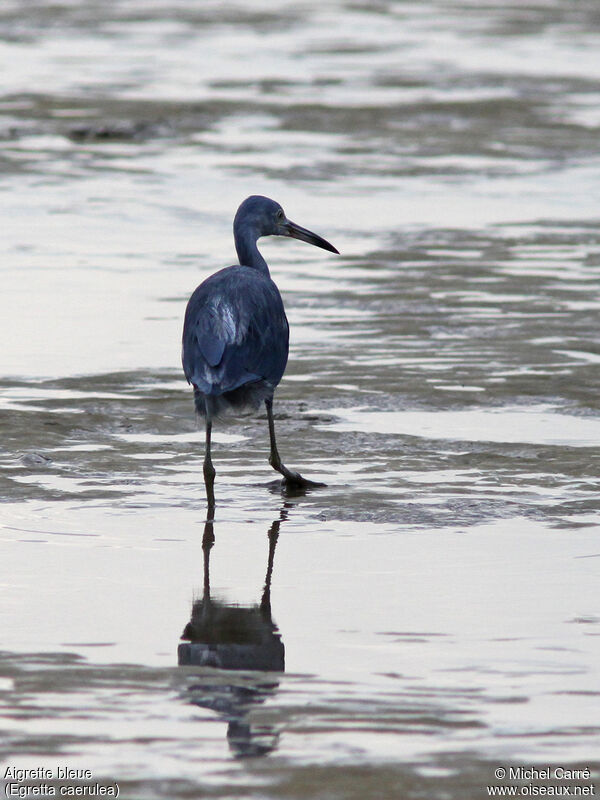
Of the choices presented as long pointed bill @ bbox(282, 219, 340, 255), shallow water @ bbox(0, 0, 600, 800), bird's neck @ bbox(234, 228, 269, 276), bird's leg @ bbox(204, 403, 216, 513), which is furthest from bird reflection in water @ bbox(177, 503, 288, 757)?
long pointed bill @ bbox(282, 219, 340, 255)

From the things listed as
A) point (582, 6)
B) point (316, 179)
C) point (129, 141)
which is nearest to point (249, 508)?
point (316, 179)

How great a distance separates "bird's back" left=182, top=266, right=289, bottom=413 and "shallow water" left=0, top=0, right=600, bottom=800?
0.47 metres

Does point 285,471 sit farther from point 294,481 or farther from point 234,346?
point 234,346

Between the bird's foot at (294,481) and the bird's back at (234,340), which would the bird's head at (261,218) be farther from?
the bird's foot at (294,481)

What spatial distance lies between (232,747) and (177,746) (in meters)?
0.15

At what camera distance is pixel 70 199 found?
1570 centimetres

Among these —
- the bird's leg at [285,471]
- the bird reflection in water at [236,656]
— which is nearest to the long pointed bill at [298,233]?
the bird's leg at [285,471]

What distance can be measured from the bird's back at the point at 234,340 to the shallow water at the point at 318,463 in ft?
1.54

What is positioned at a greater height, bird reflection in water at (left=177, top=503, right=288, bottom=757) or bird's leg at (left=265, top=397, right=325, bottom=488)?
bird reflection in water at (left=177, top=503, right=288, bottom=757)

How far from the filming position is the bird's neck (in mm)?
8766

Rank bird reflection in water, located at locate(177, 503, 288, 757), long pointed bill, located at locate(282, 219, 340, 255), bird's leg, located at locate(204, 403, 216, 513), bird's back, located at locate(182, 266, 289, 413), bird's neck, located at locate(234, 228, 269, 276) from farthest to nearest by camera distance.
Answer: long pointed bill, located at locate(282, 219, 340, 255) < bird's neck, located at locate(234, 228, 269, 276) < bird's back, located at locate(182, 266, 289, 413) < bird's leg, located at locate(204, 403, 216, 513) < bird reflection in water, located at locate(177, 503, 288, 757)

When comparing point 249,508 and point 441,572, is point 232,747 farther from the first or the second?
point 249,508

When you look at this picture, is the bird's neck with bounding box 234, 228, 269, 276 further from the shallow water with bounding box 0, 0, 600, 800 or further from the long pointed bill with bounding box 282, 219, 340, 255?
the shallow water with bounding box 0, 0, 600, 800

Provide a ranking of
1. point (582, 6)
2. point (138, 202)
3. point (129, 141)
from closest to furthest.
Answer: point (138, 202) < point (129, 141) < point (582, 6)
